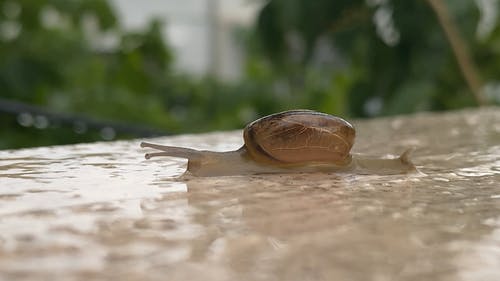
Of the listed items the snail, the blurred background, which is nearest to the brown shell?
the snail

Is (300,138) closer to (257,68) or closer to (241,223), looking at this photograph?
(241,223)

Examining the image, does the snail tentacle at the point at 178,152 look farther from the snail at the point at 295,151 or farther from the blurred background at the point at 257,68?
the blurred background at the point at 257,68

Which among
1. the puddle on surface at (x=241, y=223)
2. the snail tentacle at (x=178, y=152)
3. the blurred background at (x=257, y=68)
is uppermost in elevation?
the blurred background at (x=257, y=68)

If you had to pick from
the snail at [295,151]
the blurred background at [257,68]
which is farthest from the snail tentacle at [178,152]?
the blurred background at [257,68]

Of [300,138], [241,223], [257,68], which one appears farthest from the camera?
[257,68]

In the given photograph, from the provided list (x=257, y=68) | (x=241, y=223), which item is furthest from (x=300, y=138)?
(x=257, y=68)

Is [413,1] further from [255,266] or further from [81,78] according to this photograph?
[255,266]
